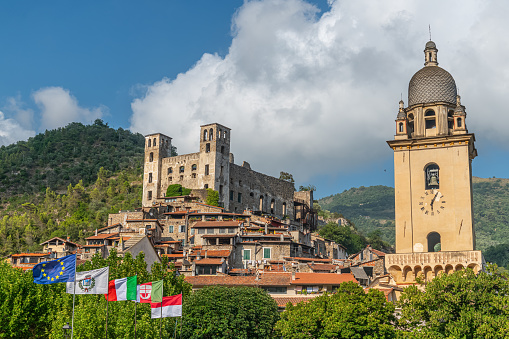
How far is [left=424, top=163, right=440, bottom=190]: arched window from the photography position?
45.9m

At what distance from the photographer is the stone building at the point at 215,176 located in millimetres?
105500

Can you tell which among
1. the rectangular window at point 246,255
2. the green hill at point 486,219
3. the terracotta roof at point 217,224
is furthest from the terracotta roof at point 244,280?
the green hill at point 486,219

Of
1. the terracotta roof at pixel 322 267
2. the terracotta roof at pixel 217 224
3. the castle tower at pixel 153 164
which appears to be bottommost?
the terracotta roof at pixel 322 267

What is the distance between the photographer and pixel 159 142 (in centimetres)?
11200

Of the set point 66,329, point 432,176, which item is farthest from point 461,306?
point 66,329

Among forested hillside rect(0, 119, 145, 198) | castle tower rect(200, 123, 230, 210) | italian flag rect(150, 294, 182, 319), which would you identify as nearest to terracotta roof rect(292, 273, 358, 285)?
italian flag rect(150, 294, 182, 319)

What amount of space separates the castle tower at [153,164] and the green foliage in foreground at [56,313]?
63.7m

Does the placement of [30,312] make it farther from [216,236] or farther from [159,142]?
[159,142]

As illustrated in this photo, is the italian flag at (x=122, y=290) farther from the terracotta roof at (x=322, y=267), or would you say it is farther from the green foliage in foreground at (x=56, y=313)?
the terracotta roof at (x=322, y=267)

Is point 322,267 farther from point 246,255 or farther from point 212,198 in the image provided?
point 212,198

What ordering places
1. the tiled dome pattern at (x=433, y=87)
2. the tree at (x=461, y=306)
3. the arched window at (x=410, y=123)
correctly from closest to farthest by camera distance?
the tree at (x=461, y=306)
the tiled dome pattern at (x=433, y=87)
the arched window at (x=410, y=123)

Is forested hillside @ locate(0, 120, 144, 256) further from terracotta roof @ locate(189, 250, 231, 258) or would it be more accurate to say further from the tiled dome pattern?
the tiled dome pattern

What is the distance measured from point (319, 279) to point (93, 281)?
30.2m

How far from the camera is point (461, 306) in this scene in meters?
36.0
